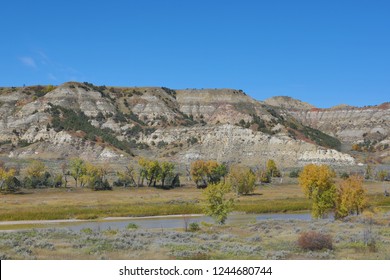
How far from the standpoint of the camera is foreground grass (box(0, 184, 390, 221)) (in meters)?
63.8

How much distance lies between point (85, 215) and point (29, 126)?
365ft

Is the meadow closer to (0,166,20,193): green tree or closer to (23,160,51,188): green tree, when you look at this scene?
(0,166,20,193): green tree

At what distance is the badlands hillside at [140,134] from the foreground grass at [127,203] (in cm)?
4788

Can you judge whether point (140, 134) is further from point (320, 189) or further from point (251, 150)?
point (320, 189)

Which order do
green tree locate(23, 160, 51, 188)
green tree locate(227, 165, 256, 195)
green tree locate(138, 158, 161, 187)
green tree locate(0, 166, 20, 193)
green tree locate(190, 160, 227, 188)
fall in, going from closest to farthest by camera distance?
green tree locate(0, 166, 20, 193) < green tree locate(23, 160, 51, 188) < green tree locate(227, 165, 256, 195) < green tree locate(138, 158, 161, 187) < green tree locate(190, 160, 227, 188)

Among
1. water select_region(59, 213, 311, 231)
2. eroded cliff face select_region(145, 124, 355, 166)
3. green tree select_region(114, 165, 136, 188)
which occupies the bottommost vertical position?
water select_region(59, 213, 311, 231)

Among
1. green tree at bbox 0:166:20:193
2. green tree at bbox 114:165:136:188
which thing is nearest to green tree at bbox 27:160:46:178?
green tree at bbox 0:166:20:193

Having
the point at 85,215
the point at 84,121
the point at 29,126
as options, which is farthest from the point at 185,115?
the point at 85,215

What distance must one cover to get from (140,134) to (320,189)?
119 meters

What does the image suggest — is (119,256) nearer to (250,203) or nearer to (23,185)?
(250,203)

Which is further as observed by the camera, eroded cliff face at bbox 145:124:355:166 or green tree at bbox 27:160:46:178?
eroded cliff face at bbox 145:124:355:166

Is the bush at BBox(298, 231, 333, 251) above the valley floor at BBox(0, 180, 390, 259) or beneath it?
above

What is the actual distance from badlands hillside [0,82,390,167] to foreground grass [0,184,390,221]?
47.9 m

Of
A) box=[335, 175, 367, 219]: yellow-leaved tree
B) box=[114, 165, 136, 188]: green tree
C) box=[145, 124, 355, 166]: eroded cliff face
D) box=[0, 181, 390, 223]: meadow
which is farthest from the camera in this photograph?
box=[145, 124, 355, 166]: eroded cliff face
